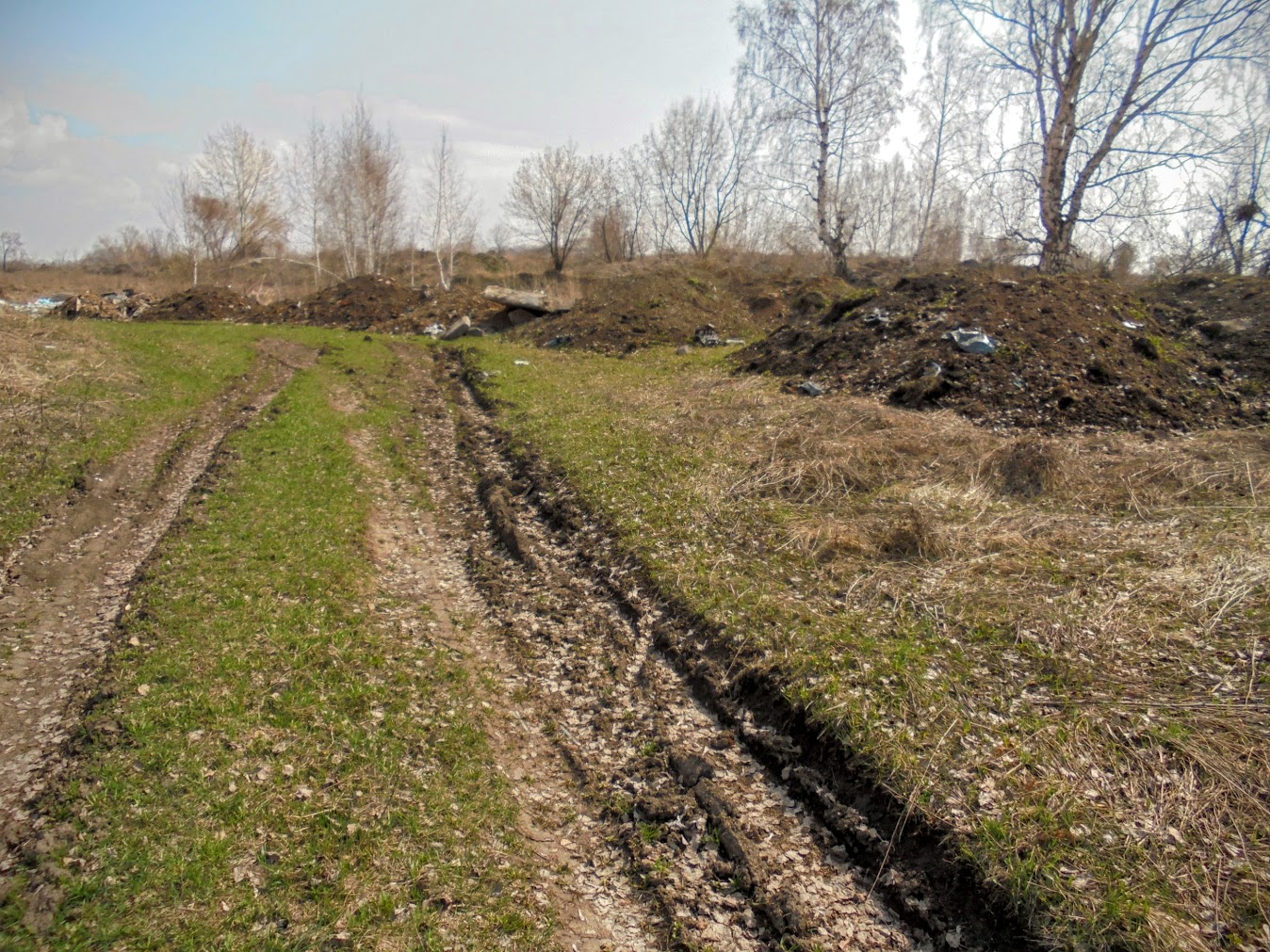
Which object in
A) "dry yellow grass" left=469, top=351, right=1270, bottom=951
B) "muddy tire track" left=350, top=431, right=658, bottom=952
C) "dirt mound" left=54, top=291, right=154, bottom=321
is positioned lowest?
"muddy tire track" left=350, top=431, right=658, bottom=952

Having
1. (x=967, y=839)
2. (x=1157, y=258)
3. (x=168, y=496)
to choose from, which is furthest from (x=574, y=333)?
(x=967, y=839)

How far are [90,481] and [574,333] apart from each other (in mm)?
15711

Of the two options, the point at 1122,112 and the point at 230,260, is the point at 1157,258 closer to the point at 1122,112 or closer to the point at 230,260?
the point at 1122,112

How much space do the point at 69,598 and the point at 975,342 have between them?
14263mm

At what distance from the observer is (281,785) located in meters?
4.62

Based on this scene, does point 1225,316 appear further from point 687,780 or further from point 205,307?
point 205,307

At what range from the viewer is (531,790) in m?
4.93

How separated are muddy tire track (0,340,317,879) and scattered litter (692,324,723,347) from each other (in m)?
14.6

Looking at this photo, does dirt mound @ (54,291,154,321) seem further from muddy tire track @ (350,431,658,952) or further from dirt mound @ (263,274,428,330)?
muddy tire track @ (350,431,658,952)

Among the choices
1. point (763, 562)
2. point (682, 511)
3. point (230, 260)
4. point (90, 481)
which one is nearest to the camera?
point (763, 562)

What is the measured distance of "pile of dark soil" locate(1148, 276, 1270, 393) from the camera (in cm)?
1251

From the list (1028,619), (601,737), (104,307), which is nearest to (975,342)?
(1028,619)

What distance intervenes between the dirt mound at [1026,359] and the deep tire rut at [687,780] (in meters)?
7.82

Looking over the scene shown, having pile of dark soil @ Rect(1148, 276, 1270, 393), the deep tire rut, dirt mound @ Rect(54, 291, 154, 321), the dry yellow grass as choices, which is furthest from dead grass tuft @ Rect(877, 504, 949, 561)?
dirt mound @ Rect(54, 291, 154, 321)
